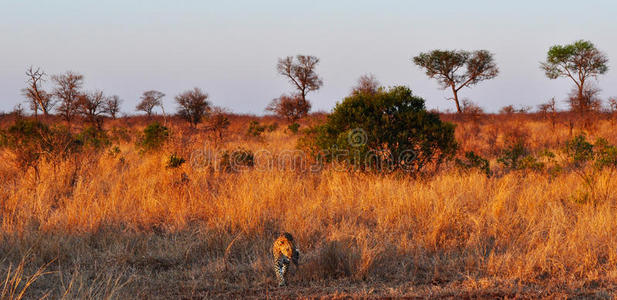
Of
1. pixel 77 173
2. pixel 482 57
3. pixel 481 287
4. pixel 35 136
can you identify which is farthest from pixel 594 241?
pixel 482 57

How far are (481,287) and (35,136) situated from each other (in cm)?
944

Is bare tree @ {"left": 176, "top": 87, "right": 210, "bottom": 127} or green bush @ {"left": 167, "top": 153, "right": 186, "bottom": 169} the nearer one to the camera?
green bush @ {"left": 167, "top": 153, "right": 186, "bottom": 169}

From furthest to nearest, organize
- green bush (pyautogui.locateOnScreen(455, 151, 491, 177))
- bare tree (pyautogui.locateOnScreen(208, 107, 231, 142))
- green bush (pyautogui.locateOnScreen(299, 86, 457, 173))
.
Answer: bare tree (pyautogui.locateOnScreen(208, 107, 231, 142)) → green bush (pyautogui.locateOnScreen(455, 151, 491, 177)) → green bush (pyautogui.locateOnScreen(299, 86, 457, 173))

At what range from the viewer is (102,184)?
22.2ft

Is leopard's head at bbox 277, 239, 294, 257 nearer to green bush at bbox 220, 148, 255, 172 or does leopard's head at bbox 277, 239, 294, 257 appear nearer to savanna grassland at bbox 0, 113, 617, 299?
savanna grassland at bbox 0, 113, 617, 299

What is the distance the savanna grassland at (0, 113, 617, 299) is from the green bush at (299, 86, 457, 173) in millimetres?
405

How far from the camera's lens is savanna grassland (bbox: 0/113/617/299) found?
3203mm

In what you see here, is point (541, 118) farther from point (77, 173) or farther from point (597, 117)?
point (77, 173)

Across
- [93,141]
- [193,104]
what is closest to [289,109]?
[193,104]

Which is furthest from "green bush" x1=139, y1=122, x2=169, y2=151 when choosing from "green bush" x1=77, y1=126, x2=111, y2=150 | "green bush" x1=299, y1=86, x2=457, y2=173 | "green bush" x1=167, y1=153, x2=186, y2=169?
"green bush" x1=299, y1=86, x2=457, y2=173

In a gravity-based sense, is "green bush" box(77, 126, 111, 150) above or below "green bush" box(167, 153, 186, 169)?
above

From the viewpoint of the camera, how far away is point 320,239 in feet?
13.8

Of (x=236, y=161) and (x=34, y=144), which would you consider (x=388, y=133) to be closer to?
(x=236, y=161)

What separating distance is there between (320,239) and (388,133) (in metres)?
3.49
